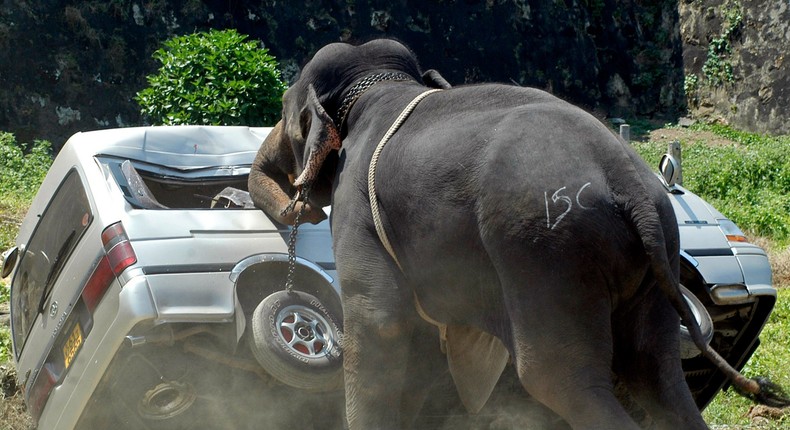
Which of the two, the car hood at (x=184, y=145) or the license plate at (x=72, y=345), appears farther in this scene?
the car hood at (x=184, y=145)

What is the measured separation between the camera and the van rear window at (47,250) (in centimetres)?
536

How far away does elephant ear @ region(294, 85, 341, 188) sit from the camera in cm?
447

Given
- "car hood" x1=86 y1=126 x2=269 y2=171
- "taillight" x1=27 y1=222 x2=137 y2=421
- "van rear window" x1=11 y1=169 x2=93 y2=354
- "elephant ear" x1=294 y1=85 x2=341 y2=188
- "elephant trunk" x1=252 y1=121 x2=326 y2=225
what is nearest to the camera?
"elephant ear" x1=294 y1=85 x2=341 y2=188

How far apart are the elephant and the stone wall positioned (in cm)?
1162

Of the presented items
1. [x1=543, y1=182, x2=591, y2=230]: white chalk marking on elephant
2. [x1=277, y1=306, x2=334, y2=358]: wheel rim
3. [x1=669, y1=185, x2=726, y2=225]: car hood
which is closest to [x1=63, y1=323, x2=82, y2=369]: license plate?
[x1=277, y1=306, x2=334, y2=358]: wheel rim

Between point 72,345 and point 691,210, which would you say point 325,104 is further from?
point 691,210

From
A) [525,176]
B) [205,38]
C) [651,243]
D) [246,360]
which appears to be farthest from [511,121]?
[205,38]

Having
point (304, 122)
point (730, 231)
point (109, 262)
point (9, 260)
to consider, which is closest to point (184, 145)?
point (9, 260)

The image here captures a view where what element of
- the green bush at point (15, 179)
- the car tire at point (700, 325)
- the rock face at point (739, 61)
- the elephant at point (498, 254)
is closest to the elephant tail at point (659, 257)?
the elephant at point (498, 254)

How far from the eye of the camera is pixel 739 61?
66.3ft

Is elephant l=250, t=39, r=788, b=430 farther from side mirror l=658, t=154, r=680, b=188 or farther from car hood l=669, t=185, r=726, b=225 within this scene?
side mirror l=658, t=154, r=680, b=188

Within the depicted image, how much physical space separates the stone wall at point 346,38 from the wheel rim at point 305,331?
11026mm

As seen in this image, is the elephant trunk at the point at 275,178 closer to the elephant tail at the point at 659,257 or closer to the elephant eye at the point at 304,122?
the elephant eye at the point at 304,122

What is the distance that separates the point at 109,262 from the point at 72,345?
1.56 ft
